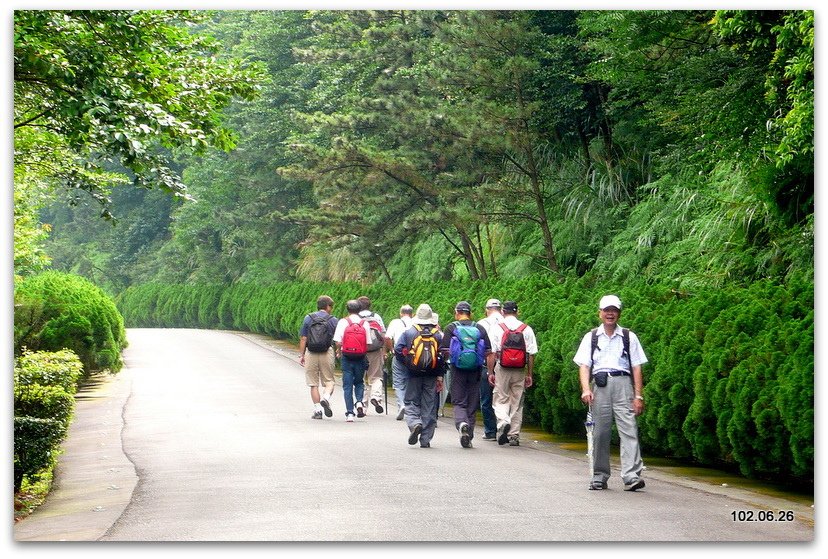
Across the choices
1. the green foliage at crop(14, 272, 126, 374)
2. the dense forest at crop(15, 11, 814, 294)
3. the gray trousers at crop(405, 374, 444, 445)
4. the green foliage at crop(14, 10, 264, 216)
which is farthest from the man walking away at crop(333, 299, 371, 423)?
the green foliage at crop(14, 272, 126, 374)

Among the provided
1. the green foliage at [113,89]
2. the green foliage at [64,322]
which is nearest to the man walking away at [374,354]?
the green foliage at [113,89]

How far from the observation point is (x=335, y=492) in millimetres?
10984

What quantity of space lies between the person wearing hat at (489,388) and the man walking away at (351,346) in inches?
86.5

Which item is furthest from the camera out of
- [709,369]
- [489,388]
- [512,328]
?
[489,388]

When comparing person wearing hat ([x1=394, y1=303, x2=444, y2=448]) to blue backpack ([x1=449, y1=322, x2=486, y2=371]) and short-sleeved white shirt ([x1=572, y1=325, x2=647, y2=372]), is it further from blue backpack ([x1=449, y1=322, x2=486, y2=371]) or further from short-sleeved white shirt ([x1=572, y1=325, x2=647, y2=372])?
short-sleeved white shirt ([x1=572, y1=325, x2=647, y2=372])

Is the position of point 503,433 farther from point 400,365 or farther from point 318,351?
point 318,351

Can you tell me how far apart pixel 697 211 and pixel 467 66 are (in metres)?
6.45

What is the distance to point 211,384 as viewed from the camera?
76.0ft

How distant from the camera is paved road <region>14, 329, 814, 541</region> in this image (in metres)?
9.16

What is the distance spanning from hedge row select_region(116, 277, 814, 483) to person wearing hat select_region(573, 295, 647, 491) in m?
1.09

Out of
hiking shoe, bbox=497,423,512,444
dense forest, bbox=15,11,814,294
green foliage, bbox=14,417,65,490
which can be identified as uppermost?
dense forest, bbox=15,11,814,294

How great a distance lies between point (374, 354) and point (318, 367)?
1153 mm
